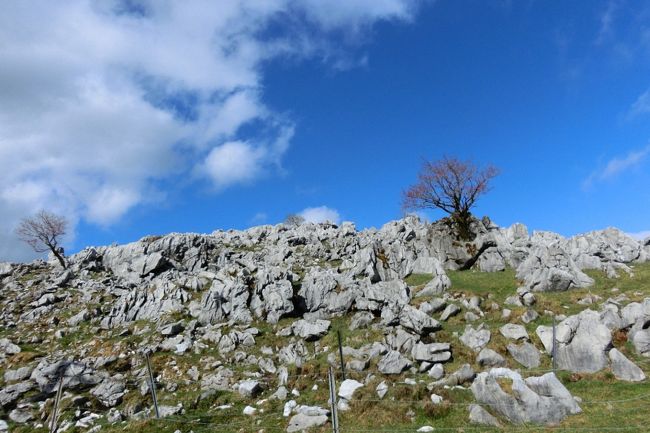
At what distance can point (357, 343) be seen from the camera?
27.8 meters

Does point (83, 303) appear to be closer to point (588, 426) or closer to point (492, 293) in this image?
point (492, 293)

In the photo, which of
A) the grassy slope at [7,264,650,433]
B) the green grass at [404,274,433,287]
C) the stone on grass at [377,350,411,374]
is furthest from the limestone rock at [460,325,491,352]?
the green grass at [404,274,433,287]

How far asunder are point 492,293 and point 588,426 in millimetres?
19445

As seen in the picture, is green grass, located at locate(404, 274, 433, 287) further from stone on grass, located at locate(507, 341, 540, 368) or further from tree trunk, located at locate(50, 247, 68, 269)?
tree trunk, located at locate(50, 247, 68, 269)

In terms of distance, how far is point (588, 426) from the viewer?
1509cm

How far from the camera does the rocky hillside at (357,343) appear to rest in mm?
18281

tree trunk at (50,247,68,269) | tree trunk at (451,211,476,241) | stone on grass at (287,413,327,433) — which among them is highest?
tree trunk at (50,247,68,269)

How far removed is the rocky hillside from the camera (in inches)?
720

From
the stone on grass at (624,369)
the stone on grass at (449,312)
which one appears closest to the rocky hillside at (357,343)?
the stone on grass at (624,369)

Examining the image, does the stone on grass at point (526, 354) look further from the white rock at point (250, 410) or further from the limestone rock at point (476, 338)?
the white rock at point (250, 410)

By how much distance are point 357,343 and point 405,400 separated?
8946 mm

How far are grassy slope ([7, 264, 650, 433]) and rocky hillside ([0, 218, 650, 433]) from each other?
0.10 metres

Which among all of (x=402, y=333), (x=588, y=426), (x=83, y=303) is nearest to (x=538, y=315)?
(x=402, y=333)

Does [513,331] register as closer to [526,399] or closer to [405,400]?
[526,399]
